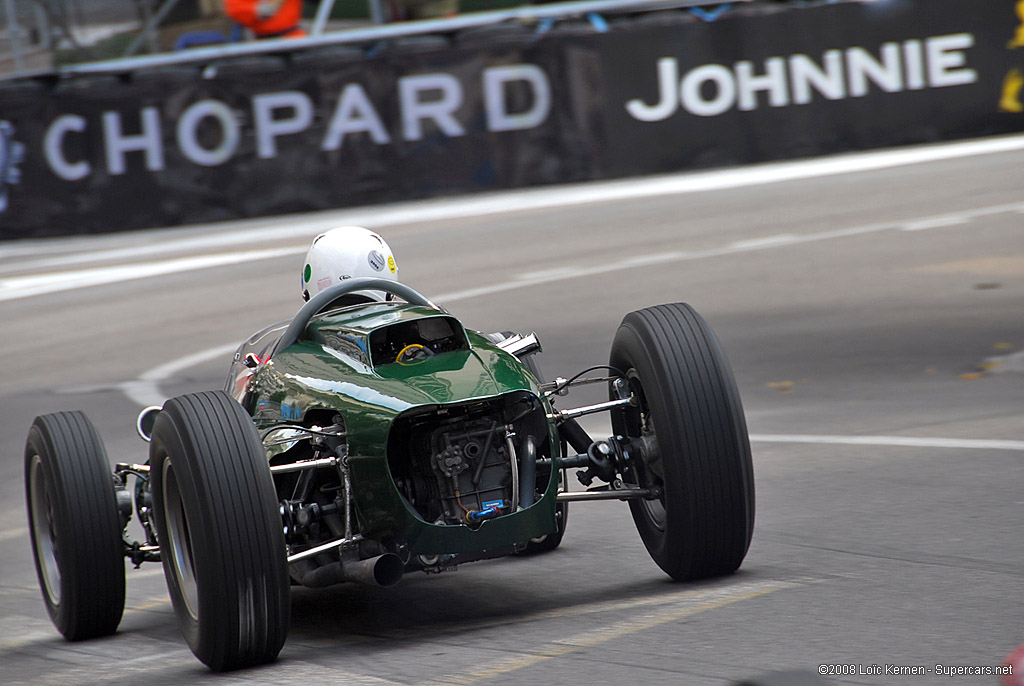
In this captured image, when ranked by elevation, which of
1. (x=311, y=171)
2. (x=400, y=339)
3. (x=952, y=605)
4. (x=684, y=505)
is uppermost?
(x=311, y=171)

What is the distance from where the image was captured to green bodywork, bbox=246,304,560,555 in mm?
5457

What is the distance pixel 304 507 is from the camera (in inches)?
224

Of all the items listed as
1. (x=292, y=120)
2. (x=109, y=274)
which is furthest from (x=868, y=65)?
(x=109, y=274)

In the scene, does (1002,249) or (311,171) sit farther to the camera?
(311,171)

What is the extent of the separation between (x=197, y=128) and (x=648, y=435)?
55.9 ft

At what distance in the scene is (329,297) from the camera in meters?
6.49

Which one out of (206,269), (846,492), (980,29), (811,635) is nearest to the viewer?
(811,635)

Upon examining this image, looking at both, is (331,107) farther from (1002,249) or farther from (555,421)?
(555,421)

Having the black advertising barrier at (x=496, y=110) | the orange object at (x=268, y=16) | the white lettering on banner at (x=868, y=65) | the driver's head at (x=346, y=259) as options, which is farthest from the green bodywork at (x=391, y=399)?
the orange object at (x=268, y=16)

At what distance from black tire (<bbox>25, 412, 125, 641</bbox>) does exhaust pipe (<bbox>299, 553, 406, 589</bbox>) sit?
3.13 ft

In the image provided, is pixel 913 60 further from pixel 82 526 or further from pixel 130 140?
pixel 82 526

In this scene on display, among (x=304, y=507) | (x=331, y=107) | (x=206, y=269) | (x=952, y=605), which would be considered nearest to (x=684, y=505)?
(x=952, y=605)

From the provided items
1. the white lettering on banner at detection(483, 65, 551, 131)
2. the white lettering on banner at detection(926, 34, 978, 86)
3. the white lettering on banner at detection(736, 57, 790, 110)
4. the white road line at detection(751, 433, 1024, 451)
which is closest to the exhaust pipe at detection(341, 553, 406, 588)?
the white road line at detection(751, 433, 1024, 451)

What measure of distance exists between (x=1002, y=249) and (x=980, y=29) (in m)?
7.43
